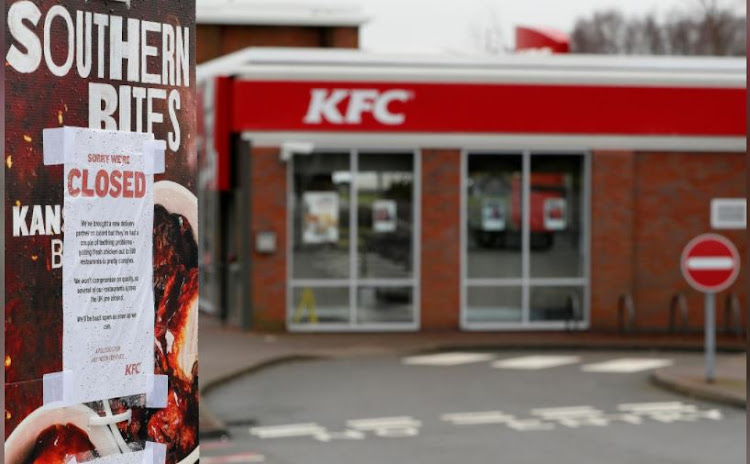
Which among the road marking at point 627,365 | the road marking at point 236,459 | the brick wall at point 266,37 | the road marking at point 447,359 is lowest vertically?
the road marking at point 236,459

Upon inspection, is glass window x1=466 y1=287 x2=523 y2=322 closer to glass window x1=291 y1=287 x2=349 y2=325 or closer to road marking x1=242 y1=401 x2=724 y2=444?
glass window x1=291 y1=287 x2=349 y2=325

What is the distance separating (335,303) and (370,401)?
6.54 meters

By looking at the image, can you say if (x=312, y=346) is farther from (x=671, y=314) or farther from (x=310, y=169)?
(x=671, y=314)

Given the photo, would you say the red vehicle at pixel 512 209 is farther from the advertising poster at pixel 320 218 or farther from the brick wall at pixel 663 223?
the advertising poster at pixel 320 218

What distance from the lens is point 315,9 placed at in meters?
43.3

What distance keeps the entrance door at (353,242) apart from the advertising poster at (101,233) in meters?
15.1

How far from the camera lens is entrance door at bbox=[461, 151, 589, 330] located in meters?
20.3

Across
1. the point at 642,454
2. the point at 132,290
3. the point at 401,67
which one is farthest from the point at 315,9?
the point at 132,290

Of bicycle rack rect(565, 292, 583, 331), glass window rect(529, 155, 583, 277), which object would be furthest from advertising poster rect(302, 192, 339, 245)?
bicycle rack rect(565, 292, 583, 331)

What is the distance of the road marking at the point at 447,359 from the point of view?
55.6 feet

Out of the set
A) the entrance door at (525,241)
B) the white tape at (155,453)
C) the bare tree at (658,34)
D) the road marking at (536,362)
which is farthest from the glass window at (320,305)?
the bare tree at (658,34)

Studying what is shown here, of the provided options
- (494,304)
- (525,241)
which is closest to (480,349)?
(494,304)

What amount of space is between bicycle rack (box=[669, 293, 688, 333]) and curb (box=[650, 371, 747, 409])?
5061mm

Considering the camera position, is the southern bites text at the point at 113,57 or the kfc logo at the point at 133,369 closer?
the southern bites text at the point at 113,57
